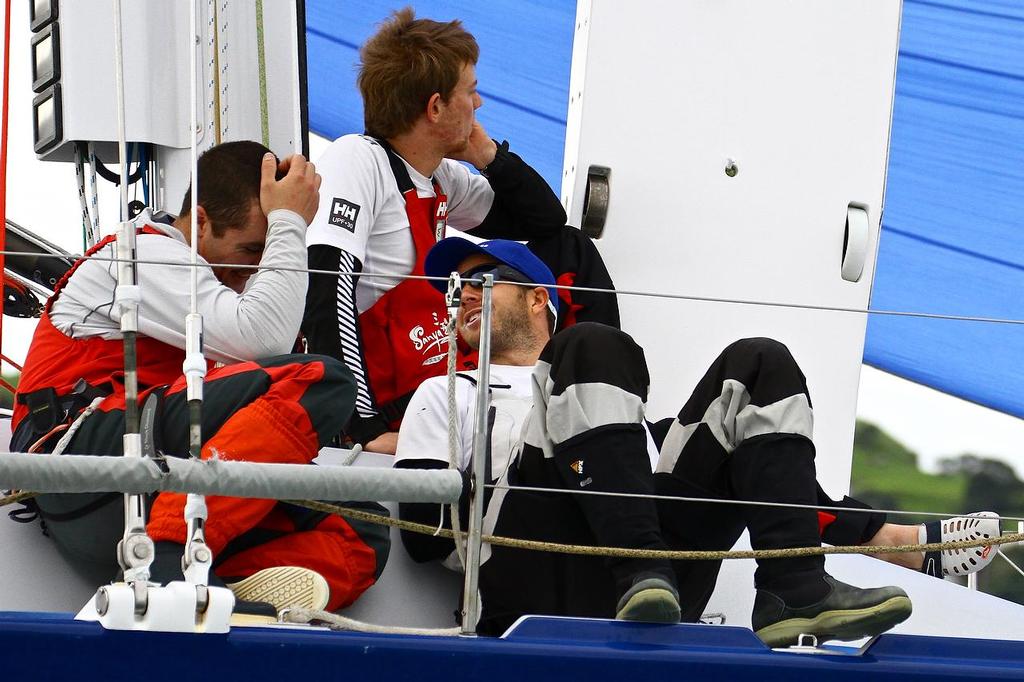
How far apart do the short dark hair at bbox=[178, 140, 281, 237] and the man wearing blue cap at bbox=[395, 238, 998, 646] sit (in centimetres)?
36

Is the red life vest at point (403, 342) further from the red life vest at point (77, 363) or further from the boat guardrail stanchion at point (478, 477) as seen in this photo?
the boat guardrail stanchion at point (478, 477)

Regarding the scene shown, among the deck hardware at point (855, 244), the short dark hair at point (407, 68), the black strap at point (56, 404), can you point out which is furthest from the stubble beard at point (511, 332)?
the deck hardware at point (855, 244)

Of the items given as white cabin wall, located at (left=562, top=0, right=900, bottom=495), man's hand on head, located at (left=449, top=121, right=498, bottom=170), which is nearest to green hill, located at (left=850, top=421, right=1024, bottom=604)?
white cabin wall, located at (left=562, top=0, right=900, bottom=495)

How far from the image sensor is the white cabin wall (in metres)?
2.85

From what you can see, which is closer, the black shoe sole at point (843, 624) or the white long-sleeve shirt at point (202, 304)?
the black shoe sole at point (843, 624)

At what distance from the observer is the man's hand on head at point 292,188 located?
1.88m

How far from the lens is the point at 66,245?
2.83 m

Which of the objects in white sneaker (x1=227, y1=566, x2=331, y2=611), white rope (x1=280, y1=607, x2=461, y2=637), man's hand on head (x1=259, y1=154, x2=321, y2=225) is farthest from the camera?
man's hand on head (x1=259, y1=154, x2=321, y2=225)

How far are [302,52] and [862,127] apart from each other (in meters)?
1.15

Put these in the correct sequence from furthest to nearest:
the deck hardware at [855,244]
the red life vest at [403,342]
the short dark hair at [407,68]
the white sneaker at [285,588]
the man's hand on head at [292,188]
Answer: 1. the deck hardware at [855,244]
2. the short dark hair at [407,68]
3. the red life vest at [403,342]
4. the man's hand on head at [292,188]
5. the white sneaker at [285,588]

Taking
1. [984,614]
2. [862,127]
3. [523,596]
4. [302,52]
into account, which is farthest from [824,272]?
[523,596]

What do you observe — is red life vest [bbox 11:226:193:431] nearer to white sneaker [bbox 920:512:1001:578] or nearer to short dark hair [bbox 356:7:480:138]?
short dark hair [bbox 356:7:480:138]

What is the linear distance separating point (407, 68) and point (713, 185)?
0.73 metres

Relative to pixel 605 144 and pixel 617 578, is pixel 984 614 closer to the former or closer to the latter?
pixel 617 578
